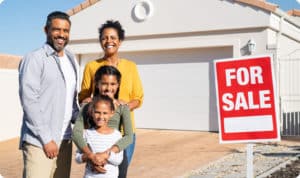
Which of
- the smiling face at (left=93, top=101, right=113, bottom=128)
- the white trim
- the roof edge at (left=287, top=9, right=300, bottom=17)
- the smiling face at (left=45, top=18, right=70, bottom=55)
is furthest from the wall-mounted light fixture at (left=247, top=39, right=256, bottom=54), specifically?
the smiling face at (left=93, top=101, right=113, bottom=128)

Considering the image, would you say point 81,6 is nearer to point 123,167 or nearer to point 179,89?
point 179,89

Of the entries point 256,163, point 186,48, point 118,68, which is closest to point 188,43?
point 186,48

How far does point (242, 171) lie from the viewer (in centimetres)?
823

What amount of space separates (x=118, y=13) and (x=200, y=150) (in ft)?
21.4

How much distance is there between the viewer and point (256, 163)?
9039mm

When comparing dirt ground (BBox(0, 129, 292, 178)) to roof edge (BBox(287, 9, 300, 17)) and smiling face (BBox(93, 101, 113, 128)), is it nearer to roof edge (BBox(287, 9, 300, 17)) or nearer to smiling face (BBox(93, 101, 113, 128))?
smiling face (BBox(93, 101, 113, 128))

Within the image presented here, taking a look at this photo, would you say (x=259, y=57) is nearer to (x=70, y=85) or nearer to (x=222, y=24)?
(x=70, y=85)

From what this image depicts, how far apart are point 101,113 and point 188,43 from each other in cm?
1097

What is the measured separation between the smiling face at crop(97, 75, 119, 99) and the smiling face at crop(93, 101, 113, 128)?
0.15 m

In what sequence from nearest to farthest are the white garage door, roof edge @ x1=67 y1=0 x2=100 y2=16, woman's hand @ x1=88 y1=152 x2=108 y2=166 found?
woman's hand @ x1=88 y1=152 x2=108 y2=166 < the white garage door < roof edge @ x1=67 y1=0 x2=100 y2=16

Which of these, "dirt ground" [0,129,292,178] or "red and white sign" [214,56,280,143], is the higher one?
"red and white sign" [214,56,280,143]

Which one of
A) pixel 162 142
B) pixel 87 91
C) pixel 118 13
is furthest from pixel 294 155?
pixel 118 13

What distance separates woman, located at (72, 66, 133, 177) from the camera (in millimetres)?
3992

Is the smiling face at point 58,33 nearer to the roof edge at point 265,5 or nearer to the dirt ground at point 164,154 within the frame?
the dirt ground at point 164,154
